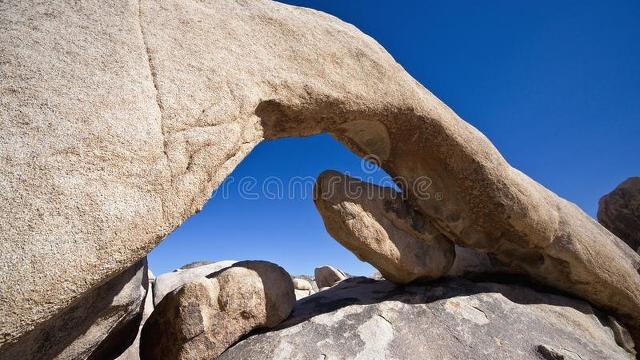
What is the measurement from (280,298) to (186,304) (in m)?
0.89

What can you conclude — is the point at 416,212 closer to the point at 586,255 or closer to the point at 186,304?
the point at 586,255

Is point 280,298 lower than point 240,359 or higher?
higher

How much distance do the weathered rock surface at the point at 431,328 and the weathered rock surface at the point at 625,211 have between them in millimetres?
7141

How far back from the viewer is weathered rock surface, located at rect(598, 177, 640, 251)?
9.74 m

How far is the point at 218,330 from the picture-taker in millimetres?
3041

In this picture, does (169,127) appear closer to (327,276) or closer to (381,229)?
(381,229)

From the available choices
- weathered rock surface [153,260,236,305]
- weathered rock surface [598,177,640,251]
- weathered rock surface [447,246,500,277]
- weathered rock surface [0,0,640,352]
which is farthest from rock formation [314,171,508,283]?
weathered rock surface [598,177,640,251]

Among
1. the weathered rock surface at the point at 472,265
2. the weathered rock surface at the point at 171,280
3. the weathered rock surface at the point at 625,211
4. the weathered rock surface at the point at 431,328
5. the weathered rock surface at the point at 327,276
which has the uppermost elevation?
the weathered rock surface at the point at 625,211

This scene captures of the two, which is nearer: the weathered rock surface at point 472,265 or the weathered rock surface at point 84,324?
the weathered rock surface at point 84,324

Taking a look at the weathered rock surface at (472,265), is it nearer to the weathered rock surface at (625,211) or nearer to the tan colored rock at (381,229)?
the tan colored rock at (381,229)

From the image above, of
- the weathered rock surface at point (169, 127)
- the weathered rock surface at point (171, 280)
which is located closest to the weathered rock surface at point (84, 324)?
the weathered rock surface at point (169, 127)

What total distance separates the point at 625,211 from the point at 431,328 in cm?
980

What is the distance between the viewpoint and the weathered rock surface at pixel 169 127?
167cm

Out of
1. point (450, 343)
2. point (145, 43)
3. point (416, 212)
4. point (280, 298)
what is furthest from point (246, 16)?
point (450, 343)
